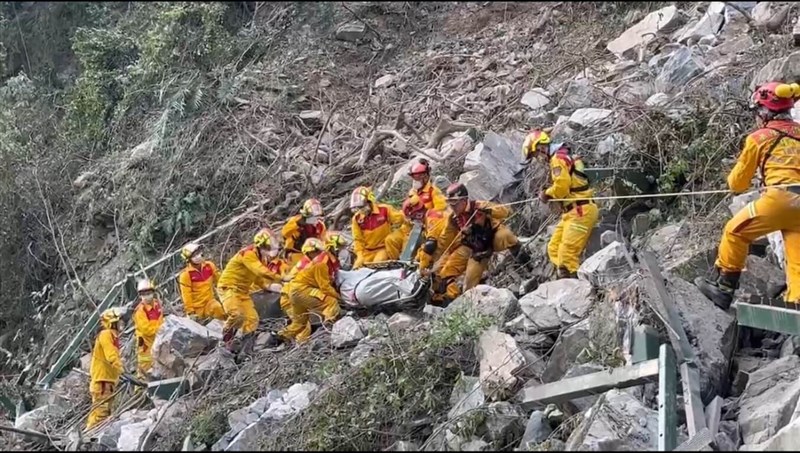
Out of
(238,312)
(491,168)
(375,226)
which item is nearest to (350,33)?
(491,168)

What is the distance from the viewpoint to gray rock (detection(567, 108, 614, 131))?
372 inches

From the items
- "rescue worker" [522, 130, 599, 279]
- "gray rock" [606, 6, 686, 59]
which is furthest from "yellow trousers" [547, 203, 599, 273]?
"gray rock" [606, 6, 686, 59]

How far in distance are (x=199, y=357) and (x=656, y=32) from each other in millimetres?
7644

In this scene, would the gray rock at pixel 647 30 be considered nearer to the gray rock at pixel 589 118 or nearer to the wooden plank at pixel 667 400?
the gray rock at pixel 589 118

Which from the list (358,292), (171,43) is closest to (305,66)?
(171,43)

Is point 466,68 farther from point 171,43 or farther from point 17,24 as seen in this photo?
point 17,24

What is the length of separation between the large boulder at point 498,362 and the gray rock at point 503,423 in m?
0.22

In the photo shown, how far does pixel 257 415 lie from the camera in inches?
245

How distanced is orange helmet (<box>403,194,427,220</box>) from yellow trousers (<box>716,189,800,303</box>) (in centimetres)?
339

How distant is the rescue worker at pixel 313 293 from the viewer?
8383 millimetres

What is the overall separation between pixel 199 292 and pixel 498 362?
4281 millimetres

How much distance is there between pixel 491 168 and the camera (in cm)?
952

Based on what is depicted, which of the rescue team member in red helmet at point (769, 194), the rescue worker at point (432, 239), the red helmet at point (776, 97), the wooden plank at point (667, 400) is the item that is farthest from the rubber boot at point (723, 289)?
the rescue worker at point (432, 239)

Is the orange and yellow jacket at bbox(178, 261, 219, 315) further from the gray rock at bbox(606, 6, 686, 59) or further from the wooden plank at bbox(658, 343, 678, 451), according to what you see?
the gray rock at bbox(606, 6, 686, 59)
